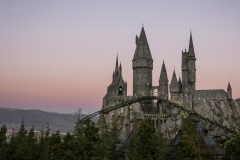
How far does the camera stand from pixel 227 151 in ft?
99.7

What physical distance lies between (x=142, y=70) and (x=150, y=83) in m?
4.41

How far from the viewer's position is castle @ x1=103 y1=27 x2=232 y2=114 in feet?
284

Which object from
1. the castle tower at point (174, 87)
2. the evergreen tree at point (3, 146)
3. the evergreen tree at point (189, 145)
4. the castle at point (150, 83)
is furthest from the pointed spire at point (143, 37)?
the evergreen tree at point (189, 145)

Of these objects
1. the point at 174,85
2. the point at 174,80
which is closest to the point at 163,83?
the point at 174,85

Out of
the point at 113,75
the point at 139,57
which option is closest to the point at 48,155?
the point at 139,57

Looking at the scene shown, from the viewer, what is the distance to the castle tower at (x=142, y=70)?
8606cm

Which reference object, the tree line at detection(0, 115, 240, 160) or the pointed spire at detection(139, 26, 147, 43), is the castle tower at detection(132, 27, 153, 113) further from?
the tree line at detection(0, 115, 240, 160)

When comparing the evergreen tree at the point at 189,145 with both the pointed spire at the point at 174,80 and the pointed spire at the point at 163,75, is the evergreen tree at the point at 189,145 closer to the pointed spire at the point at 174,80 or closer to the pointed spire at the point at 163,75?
the pointed spire at the point at 163,75

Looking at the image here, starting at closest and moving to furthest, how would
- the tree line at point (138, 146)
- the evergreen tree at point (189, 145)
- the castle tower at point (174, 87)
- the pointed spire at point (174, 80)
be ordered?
the evergreen tree at point (189, 145) → the tree line at point (138, 146) → the castle tower at point (174, 87) → the pointed spire at point (174, 80)

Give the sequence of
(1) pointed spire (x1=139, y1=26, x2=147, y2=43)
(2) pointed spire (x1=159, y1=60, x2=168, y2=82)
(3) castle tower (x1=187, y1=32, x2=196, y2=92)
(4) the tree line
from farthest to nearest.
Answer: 1. (3) castle tower (x1=187, y1=32, x2=196, y2=92)
2. (1) pointed spire (x1=139, y1=26, x2=147, y2=43)
3. (2) pointed spire (x1=159, y1=60, x2=168, y2=82)
4. (4) the tree line

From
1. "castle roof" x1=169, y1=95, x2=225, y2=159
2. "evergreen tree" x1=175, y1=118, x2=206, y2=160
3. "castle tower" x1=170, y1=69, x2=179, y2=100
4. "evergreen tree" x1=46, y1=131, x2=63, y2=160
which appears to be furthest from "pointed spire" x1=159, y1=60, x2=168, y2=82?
"evergreen tree" x1=175, y1=118, x2=206, y2=160

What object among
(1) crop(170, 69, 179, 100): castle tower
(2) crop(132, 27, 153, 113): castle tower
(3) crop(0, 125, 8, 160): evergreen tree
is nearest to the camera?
(3) crop(0, 125, 8, 160): evergreen tree

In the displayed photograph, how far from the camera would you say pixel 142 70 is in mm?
87062

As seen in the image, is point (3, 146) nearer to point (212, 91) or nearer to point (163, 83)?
point (163, 83)
